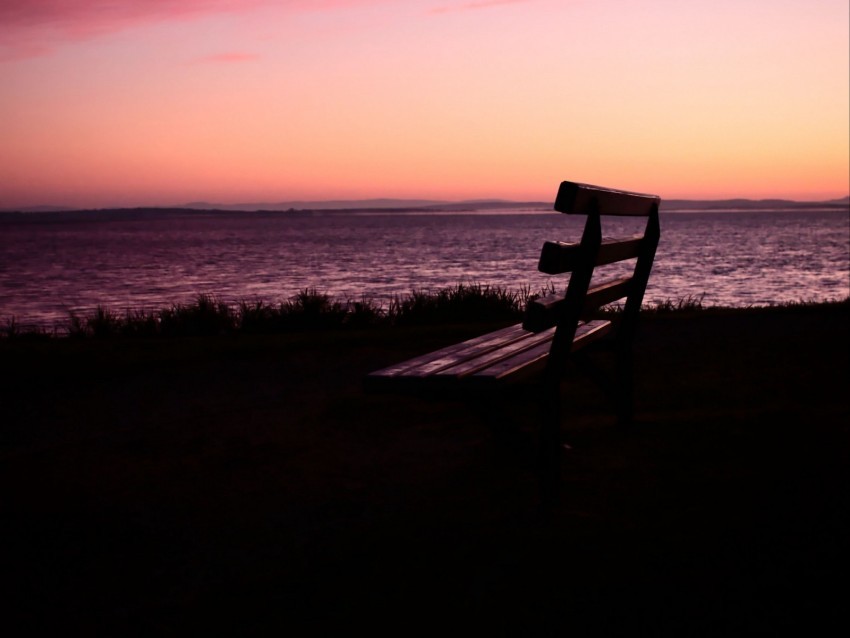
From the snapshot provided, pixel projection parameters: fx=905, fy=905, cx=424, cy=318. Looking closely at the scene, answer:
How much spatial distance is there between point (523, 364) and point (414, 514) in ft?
2.48

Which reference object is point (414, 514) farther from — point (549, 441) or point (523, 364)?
point (523, 364)

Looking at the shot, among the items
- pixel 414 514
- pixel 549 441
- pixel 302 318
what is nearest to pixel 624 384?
pixel 549 441

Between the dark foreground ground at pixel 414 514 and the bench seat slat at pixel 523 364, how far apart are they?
12.1 inches

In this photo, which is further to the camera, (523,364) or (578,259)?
(523,364)

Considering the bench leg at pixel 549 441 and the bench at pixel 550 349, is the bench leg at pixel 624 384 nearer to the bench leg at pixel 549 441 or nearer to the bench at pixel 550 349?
the bench at pixel 550 349

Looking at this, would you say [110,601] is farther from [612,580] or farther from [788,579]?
[788,579]

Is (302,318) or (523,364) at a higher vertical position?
(523,364)

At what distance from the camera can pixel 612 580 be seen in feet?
9.66

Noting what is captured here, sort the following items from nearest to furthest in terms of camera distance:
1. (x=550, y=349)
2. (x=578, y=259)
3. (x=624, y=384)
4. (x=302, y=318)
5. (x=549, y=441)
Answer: (x=578, y=259) < (x=549, y=441) < (x=550, y=349) < (x=624, y=384) < (x=302, y=318)

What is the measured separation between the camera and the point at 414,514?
145 inches

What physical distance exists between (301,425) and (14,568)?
2241 mm

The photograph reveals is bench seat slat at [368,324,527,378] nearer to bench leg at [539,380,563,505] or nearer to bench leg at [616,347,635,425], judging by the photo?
bench leg at [539,380,563,505]

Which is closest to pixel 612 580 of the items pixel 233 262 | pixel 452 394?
pixel 452 394

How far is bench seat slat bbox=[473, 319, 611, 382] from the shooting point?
10.9 feet
